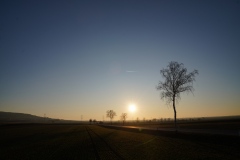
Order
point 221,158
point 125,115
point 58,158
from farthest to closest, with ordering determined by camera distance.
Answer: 1. point 125,115
2. point 58,158
3. point 221,158

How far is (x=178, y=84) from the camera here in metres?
40.6

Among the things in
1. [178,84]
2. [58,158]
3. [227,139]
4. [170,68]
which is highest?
[170,68]

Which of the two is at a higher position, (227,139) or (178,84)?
(178,84)

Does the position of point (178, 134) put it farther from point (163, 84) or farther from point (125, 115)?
point (125, 115)

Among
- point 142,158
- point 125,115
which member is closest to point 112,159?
point 142,158

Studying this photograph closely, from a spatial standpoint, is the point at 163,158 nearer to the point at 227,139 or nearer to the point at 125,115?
the point at 227,139

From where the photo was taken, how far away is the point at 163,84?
41844mm

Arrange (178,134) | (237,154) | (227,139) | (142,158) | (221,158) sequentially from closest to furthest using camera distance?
(221,158)
(237,154)
(142,158)
(227,139)
(178,134)

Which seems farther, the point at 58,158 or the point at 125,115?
the point at 125,115

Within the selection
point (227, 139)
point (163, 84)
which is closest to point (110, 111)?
point (163, 84)

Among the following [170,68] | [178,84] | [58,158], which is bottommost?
[58,158]

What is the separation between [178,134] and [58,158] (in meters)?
18.9

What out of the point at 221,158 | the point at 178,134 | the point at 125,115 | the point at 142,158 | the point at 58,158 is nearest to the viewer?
the point at 221,158

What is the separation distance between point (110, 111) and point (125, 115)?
1505 centimetres
